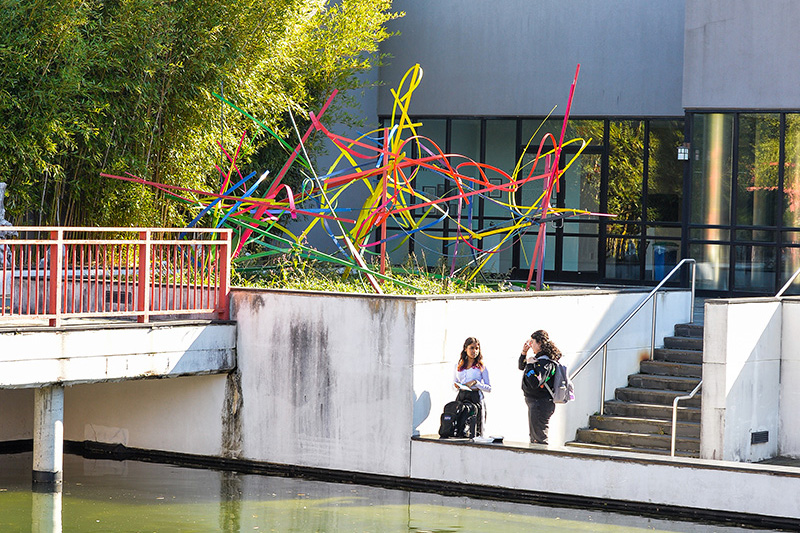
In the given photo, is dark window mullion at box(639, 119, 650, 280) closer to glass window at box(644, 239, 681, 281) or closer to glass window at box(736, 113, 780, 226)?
glass window at box(644, 239, 681, 281)

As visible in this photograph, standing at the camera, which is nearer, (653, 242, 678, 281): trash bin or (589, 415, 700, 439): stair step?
(589, 415, 700, 439): stair step

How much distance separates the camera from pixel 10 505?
34.7ft

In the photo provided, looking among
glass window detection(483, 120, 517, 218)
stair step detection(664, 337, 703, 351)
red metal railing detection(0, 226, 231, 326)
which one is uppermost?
glass window detection(483, 120, 517, 218)

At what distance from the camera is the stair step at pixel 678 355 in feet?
46.6

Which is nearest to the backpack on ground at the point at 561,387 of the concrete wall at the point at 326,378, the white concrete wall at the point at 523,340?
the white concrete wall at the point at 523,340

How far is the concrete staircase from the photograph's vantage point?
12750 mm

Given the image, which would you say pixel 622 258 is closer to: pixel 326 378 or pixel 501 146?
pixel 501 146

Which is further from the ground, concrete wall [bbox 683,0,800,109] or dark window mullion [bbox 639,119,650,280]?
concrete wall [bbox 683,0,800,109]

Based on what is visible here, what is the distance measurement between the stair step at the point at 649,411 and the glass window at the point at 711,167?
17.1ft

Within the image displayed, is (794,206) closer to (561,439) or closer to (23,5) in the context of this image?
(561,439)

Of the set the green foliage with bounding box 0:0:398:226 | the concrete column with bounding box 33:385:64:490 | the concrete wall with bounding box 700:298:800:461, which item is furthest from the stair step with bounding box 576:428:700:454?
the green foliage with bounding box 0:0:398:226

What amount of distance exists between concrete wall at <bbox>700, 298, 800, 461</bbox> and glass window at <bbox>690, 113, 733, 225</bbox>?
5.06m

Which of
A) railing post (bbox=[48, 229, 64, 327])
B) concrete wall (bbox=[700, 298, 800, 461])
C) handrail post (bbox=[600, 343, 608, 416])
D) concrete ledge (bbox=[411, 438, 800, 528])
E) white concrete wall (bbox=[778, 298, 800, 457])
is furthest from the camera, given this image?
handrail post (bbox=[600, 343, 608, 416])

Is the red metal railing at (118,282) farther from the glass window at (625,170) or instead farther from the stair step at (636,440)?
the glass window at (625,170)
